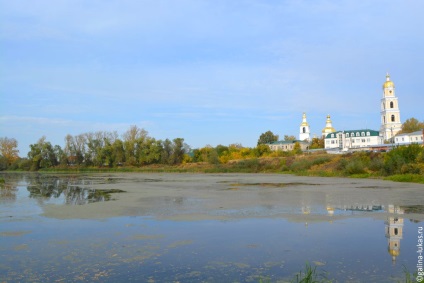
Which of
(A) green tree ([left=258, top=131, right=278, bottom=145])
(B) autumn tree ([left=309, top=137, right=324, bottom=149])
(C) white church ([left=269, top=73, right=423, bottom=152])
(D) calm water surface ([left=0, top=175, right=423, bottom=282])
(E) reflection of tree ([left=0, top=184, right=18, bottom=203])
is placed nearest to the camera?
(D) calm water surface ([left=0, top=175, right=423, bottom=282])

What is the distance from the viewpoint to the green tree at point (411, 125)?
91.8 m

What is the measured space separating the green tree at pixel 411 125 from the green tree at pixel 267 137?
1526 inches

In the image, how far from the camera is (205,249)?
870cm

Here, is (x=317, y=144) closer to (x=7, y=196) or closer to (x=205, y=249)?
(x=7, y=196)

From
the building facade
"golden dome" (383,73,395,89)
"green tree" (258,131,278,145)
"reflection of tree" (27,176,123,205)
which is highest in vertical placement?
"golden dome" (383,73,395,89)

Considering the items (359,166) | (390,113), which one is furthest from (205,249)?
(390,113)

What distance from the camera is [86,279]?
6.64 m

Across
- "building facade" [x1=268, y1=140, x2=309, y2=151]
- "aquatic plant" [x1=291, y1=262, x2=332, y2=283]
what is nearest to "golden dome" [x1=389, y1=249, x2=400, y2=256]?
"aquatic plant" [x1=291, y1=262, x2=332, y2=283]

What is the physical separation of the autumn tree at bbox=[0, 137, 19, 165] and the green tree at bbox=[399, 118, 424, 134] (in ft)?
344

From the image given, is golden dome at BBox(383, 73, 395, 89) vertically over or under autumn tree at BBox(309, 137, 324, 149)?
over

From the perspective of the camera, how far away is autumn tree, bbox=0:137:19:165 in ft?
353

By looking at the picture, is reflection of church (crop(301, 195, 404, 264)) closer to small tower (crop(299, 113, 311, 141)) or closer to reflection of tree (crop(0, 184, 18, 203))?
reflection of tree (crop(0, 184, 18, 203))

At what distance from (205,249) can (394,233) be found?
5211 millimetres

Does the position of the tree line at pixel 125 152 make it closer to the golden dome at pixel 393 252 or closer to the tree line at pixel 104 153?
the tree line at pixel 104 153
